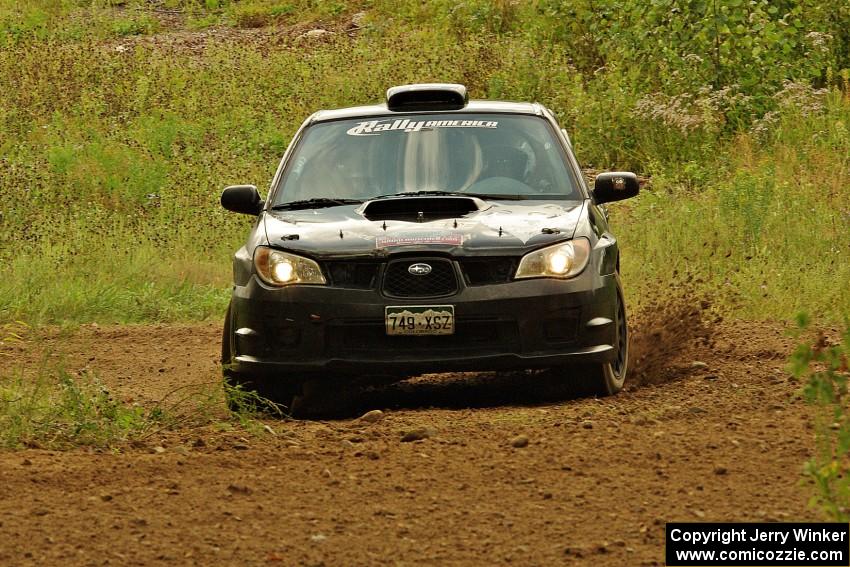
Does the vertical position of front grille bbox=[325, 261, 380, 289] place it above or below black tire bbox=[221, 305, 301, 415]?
above

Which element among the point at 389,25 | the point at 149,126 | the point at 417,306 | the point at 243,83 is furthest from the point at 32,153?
the point at 417,306

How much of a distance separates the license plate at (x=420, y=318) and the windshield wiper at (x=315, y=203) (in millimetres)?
1161

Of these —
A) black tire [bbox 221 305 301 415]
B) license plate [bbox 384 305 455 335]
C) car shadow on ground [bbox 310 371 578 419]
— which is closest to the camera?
license plate [bbox 384 305 455 335]

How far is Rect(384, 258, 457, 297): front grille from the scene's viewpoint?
24.7 feet

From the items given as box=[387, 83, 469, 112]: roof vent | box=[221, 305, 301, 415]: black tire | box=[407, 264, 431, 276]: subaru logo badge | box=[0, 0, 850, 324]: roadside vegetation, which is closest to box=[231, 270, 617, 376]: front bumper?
box=[407, 264, 431, 276]: subaru logo badge

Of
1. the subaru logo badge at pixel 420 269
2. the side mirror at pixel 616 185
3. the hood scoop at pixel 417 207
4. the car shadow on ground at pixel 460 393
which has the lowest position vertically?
the car shadow on ground at pixel 460 393

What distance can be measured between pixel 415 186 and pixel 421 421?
1698 mm

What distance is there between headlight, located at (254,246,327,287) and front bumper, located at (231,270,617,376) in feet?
0.19

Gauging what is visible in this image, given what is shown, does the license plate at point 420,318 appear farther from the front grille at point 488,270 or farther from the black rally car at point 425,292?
the front grille at point 488,270

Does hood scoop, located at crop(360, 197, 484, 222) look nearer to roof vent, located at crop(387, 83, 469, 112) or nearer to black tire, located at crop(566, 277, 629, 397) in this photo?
black tire, located at crop(566, 277, 629, 397)

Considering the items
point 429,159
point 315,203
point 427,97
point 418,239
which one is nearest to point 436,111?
point 427,97

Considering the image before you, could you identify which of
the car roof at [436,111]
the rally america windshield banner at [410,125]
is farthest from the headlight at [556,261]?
the car roof at [436,111]

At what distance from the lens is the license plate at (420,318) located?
295 inches

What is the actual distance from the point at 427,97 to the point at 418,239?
6.44 ft
